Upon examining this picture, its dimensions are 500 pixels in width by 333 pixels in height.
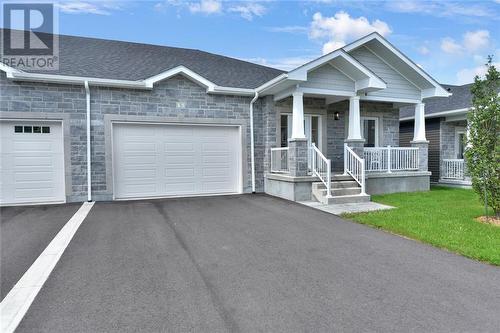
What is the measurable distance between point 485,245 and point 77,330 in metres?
5.31

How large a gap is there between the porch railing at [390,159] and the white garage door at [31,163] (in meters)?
9.10

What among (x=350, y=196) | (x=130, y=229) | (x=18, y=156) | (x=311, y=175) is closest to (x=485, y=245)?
(x=350, y=196)

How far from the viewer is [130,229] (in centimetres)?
574

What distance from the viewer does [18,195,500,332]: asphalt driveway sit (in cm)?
266

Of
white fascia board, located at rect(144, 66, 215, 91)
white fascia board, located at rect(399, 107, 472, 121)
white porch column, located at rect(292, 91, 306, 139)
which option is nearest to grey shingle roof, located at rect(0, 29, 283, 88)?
white fascia board, located at rect(144, 66, 215, 91)

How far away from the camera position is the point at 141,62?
34.1 feet

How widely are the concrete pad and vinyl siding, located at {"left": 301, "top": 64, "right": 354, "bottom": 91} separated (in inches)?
135

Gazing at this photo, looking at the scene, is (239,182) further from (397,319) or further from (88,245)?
(397,319)

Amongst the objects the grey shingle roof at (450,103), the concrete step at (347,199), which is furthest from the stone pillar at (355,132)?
the grey shingle roof at (450,103)

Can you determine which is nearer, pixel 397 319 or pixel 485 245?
pixel 397 319

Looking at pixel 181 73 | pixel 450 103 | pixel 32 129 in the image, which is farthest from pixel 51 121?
pixel 450 103

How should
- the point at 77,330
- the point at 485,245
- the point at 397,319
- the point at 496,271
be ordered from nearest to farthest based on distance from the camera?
the point at 77,330 < the point at 397,319 < the point at 496,271 < the point at 485,245

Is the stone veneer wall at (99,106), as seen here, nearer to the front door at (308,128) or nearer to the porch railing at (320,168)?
the front door at (308,128)

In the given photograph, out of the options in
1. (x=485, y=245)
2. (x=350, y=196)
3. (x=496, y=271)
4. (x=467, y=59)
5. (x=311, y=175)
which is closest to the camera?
(x=496, y=271)
